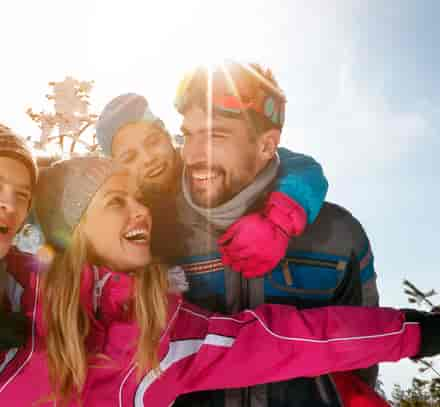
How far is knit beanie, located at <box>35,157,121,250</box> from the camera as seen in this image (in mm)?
1443

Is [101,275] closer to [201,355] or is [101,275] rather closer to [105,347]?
[105,347]

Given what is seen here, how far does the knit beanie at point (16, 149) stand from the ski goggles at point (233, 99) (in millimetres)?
526

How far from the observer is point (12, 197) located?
4.58 ft

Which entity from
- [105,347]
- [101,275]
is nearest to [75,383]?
[105,347]

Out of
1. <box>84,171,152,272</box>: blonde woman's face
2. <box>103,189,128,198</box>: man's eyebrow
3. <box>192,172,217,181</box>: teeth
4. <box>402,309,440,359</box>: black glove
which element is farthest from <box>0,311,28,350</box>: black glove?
<box>402,309,440,359</box>: black glove

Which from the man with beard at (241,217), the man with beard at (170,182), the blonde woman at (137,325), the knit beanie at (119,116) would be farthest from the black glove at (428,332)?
the knit beanie at (119,116)

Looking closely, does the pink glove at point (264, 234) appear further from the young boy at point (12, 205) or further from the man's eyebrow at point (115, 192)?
the young boy at point (12, 205)

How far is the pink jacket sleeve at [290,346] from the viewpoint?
4.84ft

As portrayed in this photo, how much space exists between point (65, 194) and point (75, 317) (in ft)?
1.16

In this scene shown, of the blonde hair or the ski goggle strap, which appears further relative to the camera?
the ski goggle strap

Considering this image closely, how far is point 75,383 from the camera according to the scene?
1383 millimetres

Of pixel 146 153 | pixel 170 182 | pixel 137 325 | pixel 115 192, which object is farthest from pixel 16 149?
pixel 137 325

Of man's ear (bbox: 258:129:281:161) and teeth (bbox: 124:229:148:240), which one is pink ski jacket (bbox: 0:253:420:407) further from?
man's ear (bbox: 258:129:281:161)

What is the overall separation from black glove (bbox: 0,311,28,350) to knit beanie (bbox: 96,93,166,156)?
621mm
